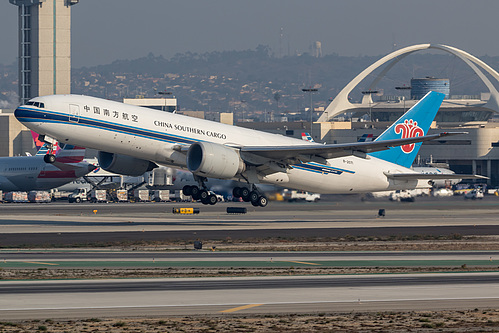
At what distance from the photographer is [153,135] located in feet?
174

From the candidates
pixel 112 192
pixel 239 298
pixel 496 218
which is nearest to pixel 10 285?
pixel 239 298

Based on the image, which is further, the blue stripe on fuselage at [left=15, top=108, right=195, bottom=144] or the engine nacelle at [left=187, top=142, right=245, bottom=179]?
the engine nacelle at [left=187, top=142, right=245, bottom=179]

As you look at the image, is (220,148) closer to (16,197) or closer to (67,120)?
(67,120)

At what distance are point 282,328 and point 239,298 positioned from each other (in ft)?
16.8

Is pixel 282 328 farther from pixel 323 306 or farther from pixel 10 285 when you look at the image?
pixel 10 285

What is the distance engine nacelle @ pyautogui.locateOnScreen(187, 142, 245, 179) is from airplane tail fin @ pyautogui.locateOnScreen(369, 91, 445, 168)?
15904mm

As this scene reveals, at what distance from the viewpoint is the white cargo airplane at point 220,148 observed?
50.8 metres

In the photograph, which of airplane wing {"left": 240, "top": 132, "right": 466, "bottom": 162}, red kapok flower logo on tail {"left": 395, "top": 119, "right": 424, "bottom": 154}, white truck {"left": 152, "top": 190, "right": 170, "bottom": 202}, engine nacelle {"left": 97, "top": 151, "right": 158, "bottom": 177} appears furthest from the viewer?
white truck {"left": 152, "top": 190, "right": 170, "bottom": 202}

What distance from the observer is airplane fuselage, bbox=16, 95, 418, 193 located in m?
50.4

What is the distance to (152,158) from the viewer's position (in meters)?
54.7

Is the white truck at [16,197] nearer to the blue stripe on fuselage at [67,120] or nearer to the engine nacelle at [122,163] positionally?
the engine nacelle at [122,163]

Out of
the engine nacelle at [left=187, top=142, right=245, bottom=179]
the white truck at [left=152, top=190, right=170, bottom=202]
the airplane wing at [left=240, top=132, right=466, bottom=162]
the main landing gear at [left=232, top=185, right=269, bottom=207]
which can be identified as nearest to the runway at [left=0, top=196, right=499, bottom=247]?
the main landing gear at [left=232, top=185, right=269, bottom=207]

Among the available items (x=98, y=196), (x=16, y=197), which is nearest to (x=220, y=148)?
(x=98, y=196)

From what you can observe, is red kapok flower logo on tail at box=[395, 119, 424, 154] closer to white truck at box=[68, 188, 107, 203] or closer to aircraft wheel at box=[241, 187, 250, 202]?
aircraft wheel at box=[241, 187, 250, 202]
